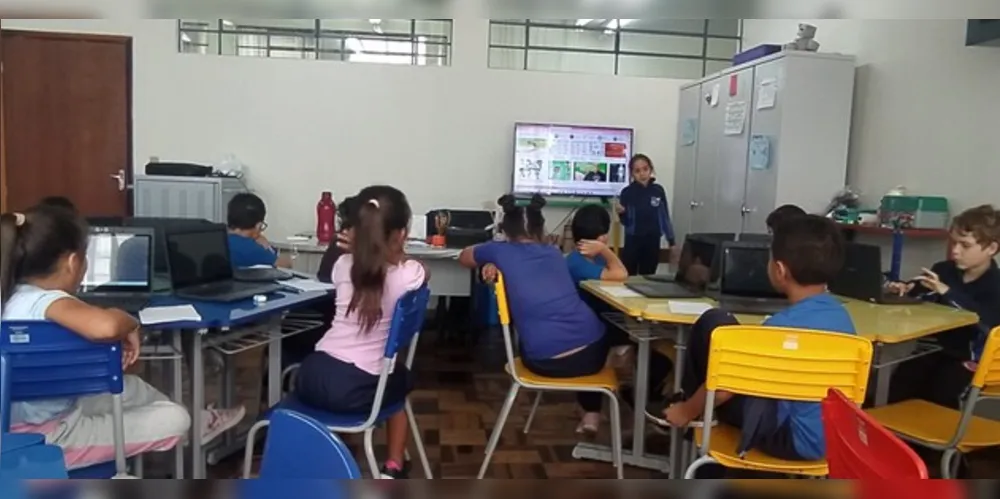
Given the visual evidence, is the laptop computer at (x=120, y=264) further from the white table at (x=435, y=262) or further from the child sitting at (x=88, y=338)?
the white table at (x=435, y=262)

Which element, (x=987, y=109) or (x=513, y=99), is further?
(x=513, y=99)

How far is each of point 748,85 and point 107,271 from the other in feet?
12.1

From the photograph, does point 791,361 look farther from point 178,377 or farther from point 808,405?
point 178,377

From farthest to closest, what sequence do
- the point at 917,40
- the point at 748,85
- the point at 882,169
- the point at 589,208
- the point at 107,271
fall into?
the point at 748,85
the point at 882,169
the point at 917,40
the point at 589,208
the point at 107,271

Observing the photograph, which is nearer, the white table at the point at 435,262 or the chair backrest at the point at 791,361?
the chair backrest at the point at 791,361

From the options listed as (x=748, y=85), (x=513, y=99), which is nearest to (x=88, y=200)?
(x=513, y=99)

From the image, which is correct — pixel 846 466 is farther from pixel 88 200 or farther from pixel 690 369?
pixel 88 200

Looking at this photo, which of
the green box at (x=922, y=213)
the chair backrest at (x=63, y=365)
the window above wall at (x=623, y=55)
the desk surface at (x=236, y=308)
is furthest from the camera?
the window above wall at (x=623, y=55)

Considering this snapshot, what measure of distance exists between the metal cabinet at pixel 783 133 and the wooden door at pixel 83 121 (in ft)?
13.4

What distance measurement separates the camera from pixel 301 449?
1.78 feet

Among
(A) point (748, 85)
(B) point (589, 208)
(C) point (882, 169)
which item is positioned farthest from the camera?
(A) point (748, 85)

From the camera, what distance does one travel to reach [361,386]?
2100mm

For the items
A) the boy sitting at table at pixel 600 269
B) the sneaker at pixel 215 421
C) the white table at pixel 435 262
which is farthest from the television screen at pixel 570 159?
the sneaker at pixel 215 421

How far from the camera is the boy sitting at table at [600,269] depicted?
9.57 feet
